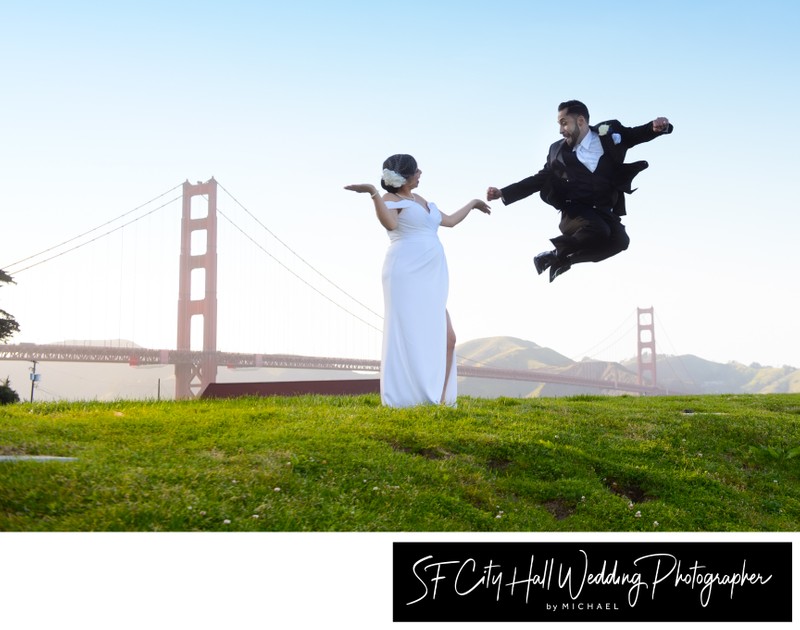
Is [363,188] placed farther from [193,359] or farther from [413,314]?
[193,359]

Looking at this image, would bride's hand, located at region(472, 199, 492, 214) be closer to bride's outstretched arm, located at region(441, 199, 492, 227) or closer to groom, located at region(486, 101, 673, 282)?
bride's outstretched arm, located at region(441, 199, 492, 227)

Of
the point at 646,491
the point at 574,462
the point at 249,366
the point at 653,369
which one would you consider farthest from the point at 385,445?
the point at 653,369

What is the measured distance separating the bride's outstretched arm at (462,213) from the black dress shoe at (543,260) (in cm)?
229

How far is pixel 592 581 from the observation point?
4.43 m

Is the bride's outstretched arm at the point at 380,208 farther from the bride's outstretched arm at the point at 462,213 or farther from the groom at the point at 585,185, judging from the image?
the groom at the point at 585,185

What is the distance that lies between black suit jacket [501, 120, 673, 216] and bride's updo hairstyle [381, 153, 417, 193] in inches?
87.9

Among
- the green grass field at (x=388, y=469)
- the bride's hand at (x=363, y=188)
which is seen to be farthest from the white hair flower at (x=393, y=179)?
the green grass field at (x=388, y=469)

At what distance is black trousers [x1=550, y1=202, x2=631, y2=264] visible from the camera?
759cm

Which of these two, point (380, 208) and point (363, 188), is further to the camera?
point (380, 208)

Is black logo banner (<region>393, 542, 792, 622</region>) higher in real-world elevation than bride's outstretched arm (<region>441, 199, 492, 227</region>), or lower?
lower

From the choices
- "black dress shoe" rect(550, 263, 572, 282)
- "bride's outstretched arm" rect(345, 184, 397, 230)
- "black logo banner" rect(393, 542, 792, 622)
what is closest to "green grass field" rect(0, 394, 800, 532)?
"black logo banner" rect(393, 542, 792, 622)

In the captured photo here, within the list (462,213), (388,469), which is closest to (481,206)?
(462,213)

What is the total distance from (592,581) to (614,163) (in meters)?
4.77

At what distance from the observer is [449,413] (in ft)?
29.4
